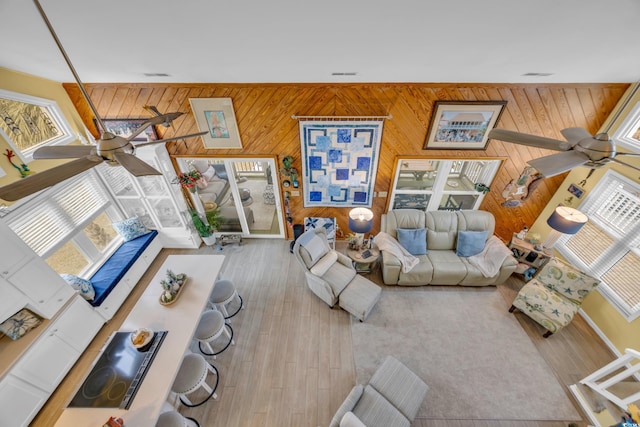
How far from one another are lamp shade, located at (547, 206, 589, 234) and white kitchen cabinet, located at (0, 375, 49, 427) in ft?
24.4

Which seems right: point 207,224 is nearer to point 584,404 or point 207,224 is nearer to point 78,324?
point 78,324

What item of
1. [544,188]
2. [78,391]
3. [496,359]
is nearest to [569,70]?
[544,188]

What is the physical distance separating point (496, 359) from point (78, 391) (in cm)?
505

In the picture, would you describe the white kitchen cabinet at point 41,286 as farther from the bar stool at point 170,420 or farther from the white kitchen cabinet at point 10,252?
the bar stool at point 170,420

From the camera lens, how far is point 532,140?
203cm

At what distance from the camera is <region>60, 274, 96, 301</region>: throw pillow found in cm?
352

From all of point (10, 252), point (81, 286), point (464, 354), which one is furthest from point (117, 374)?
point (464, 354)

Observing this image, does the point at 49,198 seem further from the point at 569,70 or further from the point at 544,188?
the point at 544,188

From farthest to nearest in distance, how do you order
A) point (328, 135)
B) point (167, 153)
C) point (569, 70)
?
point (167, 153), point (328, 135), point (569, 70)

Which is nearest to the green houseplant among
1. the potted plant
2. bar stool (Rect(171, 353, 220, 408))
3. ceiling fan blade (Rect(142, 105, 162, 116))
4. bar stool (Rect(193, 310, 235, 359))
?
the potted plant

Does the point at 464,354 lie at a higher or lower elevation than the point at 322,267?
lower

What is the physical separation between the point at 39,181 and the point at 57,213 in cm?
316

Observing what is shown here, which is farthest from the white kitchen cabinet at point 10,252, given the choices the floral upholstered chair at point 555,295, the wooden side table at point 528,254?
the wooden side table at point 528,254

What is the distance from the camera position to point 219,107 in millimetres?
3895
